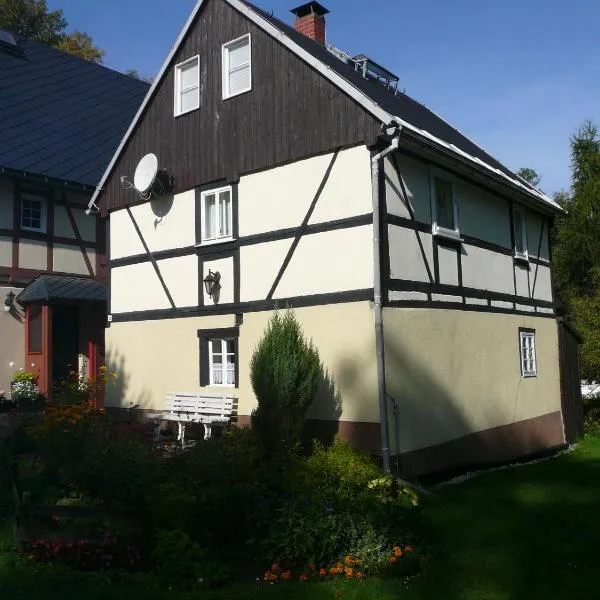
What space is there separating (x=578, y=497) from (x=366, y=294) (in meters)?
4.19

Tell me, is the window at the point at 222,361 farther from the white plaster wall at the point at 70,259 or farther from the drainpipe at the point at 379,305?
the white plaster wall at the point at 70,259

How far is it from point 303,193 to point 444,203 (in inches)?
104

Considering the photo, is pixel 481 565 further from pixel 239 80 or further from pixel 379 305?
pixel 239 80

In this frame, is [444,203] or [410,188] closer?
[410,188]

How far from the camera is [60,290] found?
58.3 feet

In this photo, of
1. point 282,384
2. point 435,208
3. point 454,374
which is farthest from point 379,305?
point 435,208

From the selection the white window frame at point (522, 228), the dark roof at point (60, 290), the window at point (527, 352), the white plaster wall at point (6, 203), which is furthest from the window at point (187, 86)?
the window at point (527, 352)

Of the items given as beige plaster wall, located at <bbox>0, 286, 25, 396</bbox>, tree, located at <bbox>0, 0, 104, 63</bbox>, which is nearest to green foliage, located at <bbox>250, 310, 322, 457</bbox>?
beige plaster wall, located at <bbox>0, 286, 25, 396</bbox>

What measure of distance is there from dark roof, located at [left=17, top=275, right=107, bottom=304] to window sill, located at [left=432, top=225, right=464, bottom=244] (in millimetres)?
9963

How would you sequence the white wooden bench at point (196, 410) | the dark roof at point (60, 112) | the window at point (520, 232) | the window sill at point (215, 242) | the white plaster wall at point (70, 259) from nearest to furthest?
the white wooden bench at point (196, 410) < the window sill at point (215, 242) < the window at point (520, 232) < the dark roof at point (60, 112) < the white plaster wall at point (70, 259)

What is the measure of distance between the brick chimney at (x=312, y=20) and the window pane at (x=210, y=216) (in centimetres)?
562

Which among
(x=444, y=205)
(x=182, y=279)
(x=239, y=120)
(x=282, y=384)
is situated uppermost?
(x=239, y=120)

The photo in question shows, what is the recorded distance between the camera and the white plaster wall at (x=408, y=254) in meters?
10.6

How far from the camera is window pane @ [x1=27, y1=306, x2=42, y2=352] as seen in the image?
59.5 ft
